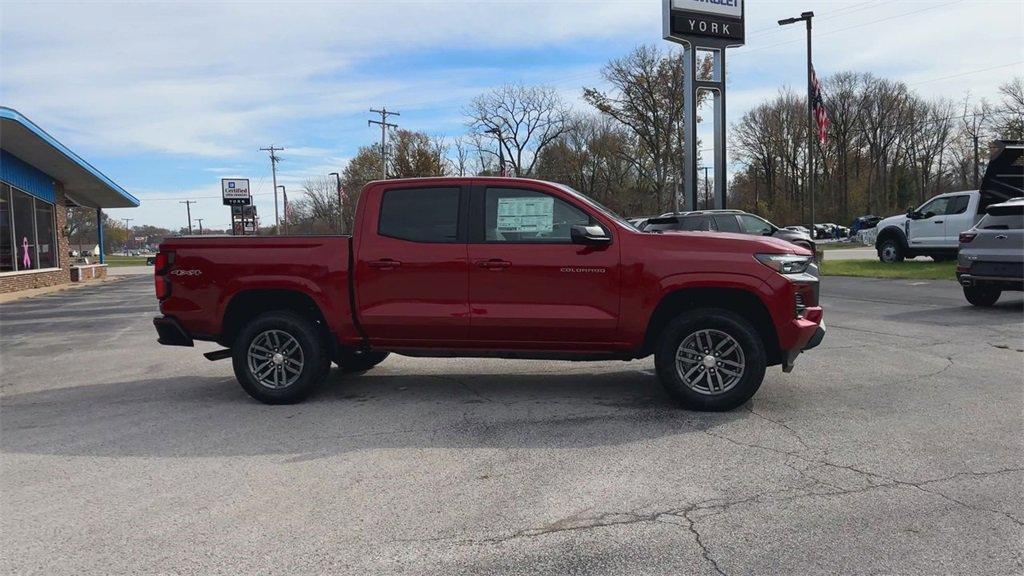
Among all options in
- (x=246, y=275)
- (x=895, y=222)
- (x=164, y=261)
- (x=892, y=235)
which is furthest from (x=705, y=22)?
(x=164, y=261)

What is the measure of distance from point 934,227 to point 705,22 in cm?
875

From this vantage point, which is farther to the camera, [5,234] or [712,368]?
[5,234]

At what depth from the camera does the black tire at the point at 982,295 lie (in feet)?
38.4

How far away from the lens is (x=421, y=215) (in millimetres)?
6082

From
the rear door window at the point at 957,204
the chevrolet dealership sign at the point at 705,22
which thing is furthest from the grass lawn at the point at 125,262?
the rear door window at the point at 957,204

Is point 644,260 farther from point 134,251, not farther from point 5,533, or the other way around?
point 134,251

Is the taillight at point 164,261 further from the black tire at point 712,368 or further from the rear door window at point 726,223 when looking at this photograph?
the rear door window at point 726,223

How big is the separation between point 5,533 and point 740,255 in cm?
513

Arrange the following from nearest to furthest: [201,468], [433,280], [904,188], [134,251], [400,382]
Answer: [201,468], [433,280], [400,382], [904,188], [134,251]

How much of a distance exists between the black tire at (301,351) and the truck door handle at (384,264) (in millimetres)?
852

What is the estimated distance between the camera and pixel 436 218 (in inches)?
238

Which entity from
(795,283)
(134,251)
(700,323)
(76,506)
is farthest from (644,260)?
(134,251)

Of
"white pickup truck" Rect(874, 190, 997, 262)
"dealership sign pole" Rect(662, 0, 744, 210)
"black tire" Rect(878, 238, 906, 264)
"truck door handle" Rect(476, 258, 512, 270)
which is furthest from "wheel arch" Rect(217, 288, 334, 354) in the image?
"black tire" Rect(878, 238, 906, 264)

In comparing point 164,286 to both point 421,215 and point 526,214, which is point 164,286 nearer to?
point 421,215
